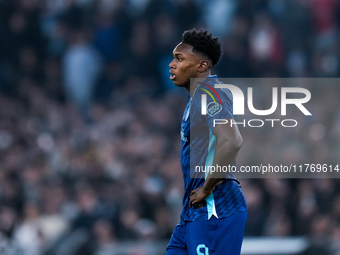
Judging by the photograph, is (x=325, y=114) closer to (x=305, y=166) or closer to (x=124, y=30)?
(x=305, y=166)

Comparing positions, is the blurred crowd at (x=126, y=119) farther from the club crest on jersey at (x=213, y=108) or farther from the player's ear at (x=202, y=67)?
the club crest on jersey at (x=213, y=108)

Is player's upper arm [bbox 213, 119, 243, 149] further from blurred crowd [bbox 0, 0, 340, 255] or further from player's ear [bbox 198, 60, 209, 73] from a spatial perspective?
blurred crowd [bbox 0, 0, 340, 255]

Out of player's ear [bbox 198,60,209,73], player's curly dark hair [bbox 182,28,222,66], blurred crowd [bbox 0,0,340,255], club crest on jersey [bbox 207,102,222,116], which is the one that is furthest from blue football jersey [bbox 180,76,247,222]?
blurred crowd [bbox 0,0,340,255]

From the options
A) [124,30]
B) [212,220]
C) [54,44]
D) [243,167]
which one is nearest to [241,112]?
[243,167]


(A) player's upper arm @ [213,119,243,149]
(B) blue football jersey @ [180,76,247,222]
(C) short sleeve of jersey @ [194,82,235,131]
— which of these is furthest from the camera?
(B) blue football jersey @ [180,76,247,222]

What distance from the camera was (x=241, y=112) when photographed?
10.9 m

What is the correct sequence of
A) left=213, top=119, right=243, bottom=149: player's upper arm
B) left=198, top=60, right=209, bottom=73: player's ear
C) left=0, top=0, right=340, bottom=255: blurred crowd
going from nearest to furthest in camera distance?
left=213, top=119, right=243, bottom=149: player's upper arm, left=198, top=60, right=209, bottom=73: player's ear, left=0, top=0, right=340, bottom=255: blurred crowd

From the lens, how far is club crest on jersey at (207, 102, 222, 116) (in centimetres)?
502

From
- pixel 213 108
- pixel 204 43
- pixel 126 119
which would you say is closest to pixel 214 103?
pixel 213 108

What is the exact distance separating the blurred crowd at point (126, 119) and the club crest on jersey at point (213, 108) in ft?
15.0

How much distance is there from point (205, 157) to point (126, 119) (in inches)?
255

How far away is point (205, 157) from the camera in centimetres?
515

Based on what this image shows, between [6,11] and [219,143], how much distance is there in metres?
8.69

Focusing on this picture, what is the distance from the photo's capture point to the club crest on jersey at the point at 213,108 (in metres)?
Answer: 5.02
